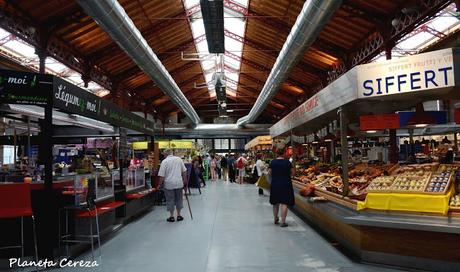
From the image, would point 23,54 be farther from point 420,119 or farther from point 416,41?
point 416,41

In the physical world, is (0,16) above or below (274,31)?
below

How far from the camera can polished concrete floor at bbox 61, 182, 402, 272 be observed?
14.2 ft

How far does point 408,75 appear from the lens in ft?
14.2

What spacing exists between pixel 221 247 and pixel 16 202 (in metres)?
2.55

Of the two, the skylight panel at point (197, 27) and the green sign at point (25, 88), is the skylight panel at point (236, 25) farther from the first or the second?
the green sign at point (25, 88)

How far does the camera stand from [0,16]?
8.61 meters

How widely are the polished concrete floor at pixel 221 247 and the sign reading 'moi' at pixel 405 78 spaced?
1.95 meters

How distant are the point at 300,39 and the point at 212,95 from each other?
2097 centimetres

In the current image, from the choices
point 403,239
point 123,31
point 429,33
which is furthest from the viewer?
point 429,33

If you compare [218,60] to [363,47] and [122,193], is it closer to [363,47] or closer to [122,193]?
[363,47]

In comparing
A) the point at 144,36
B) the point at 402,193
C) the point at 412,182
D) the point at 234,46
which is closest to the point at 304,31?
the point at 412,182

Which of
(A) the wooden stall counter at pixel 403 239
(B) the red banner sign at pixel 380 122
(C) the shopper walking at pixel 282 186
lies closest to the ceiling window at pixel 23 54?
(C) the shopper walking at pixel 282 186

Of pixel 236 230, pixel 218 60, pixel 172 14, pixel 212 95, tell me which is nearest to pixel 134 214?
pixel 236 230

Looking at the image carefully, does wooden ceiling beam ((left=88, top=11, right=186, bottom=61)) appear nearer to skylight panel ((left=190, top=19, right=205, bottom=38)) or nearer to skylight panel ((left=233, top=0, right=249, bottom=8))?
skylight panel ((left=190, top=19, right=205, bottom=38))
